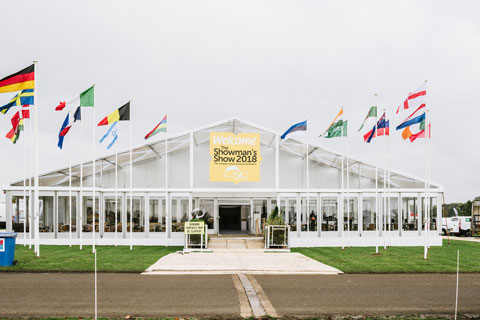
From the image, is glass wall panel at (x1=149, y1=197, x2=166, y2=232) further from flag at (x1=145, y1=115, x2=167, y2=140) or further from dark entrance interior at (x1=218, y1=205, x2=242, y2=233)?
flag at (x1=145, y1=115, x2=167, y2=140)

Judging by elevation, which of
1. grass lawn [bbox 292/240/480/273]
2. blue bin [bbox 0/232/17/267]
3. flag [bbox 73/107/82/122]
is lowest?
grass lawn [bbox 292/240/480/273]

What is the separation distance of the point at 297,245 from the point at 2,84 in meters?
14.8

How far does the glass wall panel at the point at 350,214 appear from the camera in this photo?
85.9ft

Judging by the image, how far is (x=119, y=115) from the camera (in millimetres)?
22406

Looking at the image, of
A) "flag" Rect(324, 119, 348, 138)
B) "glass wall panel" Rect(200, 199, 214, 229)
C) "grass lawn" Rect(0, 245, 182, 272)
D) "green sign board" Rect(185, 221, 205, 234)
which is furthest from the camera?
Answer: "glass wall panel" Rect(200, 199, 214, 229)

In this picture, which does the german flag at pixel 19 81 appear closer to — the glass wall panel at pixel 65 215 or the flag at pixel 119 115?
the flag at pixel 119 115

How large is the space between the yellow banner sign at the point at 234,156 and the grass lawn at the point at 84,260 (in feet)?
15.1

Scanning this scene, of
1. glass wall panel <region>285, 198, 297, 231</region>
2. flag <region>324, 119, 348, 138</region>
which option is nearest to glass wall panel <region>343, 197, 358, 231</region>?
glass wall panel <region>285, 198, 297, 231</region>

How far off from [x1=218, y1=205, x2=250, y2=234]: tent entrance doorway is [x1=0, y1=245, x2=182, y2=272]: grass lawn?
5.31 m

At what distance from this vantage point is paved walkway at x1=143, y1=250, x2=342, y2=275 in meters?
15.5

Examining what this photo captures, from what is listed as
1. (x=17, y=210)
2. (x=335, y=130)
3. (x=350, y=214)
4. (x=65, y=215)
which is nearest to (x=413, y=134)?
(x=335, y=130)

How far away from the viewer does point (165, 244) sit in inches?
1000

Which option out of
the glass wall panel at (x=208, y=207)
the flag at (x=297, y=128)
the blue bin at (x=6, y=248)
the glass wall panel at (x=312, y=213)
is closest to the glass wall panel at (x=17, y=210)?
the glass wall panel at (x=208, y=207)

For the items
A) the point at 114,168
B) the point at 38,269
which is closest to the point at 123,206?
the point at 114,168
